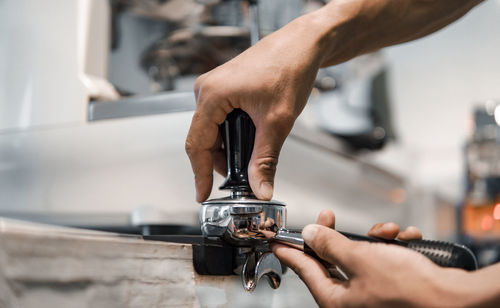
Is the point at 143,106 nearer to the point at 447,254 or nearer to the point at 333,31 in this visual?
the point at 333,31

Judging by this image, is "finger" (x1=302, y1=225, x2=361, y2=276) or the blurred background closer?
"finger" (x1=302, y1=225, x2=361, y2=276)

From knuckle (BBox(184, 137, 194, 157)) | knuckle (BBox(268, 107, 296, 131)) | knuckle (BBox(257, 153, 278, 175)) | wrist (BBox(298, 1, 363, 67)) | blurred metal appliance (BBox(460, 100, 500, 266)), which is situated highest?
wrist (BBox(298, 1, 363, 67))

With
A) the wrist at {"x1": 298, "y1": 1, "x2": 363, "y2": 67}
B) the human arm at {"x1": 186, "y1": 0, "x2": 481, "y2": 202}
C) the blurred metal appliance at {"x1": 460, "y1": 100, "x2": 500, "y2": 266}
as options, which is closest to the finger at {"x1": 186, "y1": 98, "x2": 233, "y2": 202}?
the human arm at {"x1": 186, "y1": 0, "x2": 481, "y2": 202}

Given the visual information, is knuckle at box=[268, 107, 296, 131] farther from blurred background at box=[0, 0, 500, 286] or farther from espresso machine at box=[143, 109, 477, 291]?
blurred background at box=[0, 0, 500, 286]

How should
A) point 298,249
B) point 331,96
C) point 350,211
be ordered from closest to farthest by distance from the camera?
point 298,249, point 350,211, point 331,96

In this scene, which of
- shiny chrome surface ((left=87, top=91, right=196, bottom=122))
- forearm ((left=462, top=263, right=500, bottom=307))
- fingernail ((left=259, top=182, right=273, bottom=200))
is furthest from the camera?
shiny chrome surface ((left=87, top=91, right=196, bottom=122))

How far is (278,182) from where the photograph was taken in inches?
22.1

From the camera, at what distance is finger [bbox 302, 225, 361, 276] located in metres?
0.27

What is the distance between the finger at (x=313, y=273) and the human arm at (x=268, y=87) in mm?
40

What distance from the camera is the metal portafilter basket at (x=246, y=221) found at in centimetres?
31

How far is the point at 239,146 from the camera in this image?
0.34 m

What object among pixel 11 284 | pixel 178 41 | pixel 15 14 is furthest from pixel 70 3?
pixel 11 284

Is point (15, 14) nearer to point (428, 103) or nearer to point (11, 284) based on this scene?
point (11, 284)

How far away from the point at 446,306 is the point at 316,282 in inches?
3.2
